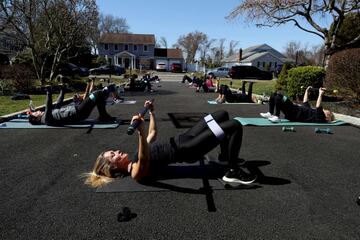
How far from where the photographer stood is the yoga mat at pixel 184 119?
8.18 meters

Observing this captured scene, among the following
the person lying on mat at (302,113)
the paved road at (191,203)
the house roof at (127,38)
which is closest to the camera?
the paved road at (191,203)

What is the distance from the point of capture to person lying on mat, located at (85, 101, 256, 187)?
3742 mm

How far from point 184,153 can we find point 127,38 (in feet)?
206

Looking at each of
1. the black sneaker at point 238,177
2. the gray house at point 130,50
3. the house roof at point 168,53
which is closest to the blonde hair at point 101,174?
the black sneaker at point 238,177

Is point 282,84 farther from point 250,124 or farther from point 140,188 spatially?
point 140,188

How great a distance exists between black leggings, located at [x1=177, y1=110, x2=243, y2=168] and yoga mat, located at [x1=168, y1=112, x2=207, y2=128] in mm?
4010

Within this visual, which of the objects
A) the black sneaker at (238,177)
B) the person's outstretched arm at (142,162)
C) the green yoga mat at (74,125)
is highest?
the person's outstretched arm at (142,162)

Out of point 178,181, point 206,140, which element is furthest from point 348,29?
point 178,181

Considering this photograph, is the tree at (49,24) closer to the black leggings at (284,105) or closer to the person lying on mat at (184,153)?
the black leggings at (284,105)

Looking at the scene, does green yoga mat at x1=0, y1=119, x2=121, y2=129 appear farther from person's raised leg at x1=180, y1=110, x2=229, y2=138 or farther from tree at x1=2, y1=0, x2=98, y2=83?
tree at x1=2, y1=0, x2=98, y2=83

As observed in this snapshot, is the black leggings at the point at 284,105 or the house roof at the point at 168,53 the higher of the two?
the house roof at the point at 168,53

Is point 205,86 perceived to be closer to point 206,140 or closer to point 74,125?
point 74,125

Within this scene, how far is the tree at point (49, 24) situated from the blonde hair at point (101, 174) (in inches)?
550

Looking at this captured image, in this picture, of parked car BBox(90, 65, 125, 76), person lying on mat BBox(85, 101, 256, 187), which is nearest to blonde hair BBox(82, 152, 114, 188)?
person lying on mat BBox(85, 101, 256, 187)
